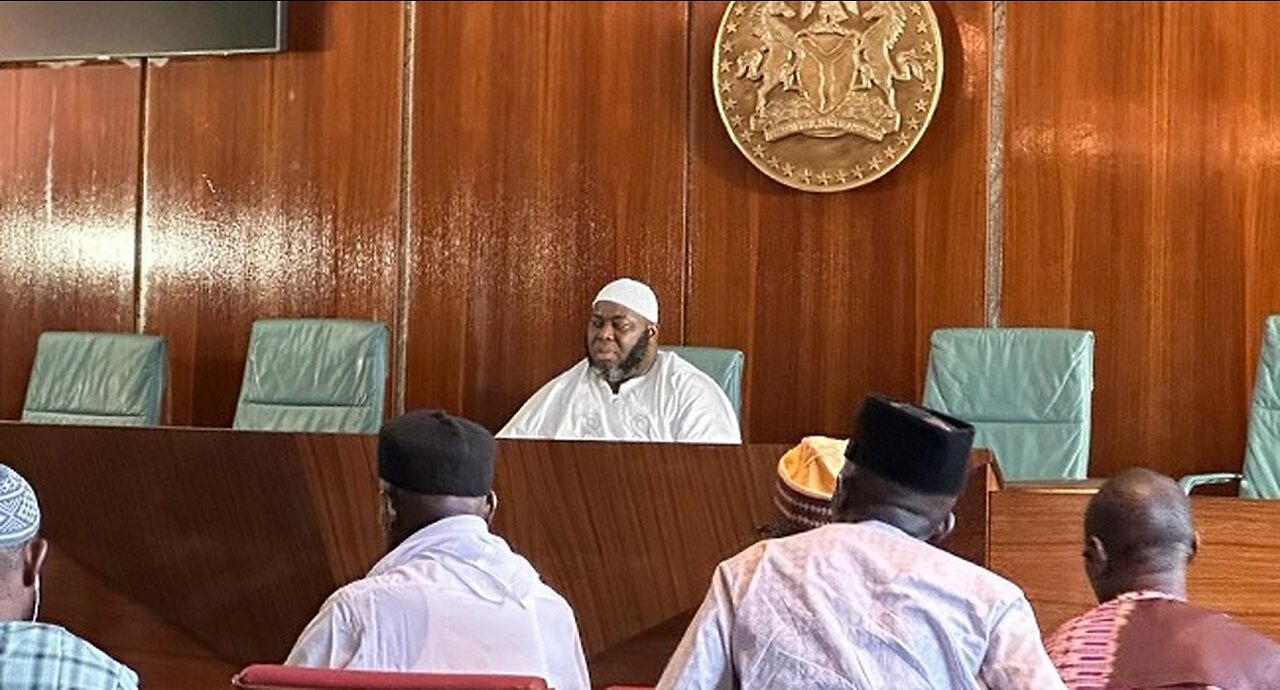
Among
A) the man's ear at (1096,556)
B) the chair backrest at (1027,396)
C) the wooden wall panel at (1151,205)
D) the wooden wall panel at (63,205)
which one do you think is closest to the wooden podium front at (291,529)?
the man's ear at (1096,556)

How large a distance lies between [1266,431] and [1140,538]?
268 cm

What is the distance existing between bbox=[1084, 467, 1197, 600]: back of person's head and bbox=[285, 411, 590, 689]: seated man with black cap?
26.9 inches

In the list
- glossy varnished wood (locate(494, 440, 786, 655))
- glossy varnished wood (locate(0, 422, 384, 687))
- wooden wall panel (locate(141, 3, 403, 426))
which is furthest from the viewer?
wooden wall panel (locate(141, 3, 403, 426))

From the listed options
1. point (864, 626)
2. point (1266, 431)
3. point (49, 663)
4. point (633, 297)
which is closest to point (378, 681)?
point (49, 663)

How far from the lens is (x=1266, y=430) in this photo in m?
4.59

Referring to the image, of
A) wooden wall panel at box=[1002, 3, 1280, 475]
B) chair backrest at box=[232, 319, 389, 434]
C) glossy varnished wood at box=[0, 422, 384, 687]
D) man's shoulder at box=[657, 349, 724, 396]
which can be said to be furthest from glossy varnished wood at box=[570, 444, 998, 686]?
wooden wall panel at box=[1002, 3, 1280, 475]

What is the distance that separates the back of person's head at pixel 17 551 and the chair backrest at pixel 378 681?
326mm

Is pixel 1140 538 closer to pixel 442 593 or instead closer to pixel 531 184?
pixel 442 593

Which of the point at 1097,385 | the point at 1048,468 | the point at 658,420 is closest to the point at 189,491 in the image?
the point at 658,420

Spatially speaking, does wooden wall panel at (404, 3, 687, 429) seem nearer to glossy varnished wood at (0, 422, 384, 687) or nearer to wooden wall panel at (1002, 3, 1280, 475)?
wooden wall panel at (1002, 3, 1280, 475)

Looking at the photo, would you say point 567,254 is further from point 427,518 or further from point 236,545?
point 427,518

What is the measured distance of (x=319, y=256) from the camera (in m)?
5.98

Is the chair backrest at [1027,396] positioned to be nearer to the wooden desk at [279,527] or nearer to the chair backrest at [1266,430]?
the chair backrest at [1266,430]

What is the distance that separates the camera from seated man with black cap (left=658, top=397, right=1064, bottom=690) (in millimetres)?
1693
